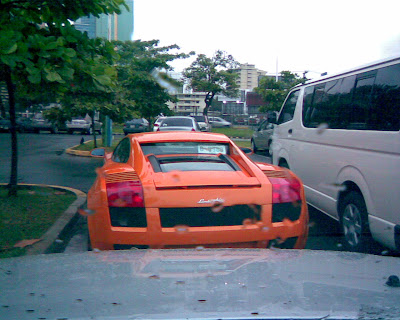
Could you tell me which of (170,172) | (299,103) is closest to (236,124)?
(299,103)

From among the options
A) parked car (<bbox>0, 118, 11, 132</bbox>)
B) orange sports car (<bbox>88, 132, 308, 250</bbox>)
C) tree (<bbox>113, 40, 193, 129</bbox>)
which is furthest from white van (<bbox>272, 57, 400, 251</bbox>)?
parked car (<bbox>0, 118, 11, 132</bbox>)

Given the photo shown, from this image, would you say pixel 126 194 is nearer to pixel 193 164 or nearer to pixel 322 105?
pixel 193 164

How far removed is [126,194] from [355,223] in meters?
2.87

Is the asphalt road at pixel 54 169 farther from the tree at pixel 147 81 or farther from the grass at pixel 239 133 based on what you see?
the grass at pixel 239 133

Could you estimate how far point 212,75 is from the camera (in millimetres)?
45406

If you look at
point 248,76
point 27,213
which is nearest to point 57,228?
point 27,213

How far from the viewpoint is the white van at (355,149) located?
4.57m

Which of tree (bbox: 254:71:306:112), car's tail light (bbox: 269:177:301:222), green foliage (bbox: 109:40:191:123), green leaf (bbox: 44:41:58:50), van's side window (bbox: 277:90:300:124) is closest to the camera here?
car's tail light (bbox: 269:177:301:222)

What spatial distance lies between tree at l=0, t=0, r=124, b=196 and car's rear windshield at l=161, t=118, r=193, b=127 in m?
12.4

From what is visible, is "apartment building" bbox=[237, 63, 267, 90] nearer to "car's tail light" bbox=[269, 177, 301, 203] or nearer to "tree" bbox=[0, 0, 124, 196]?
"tree" bbox=[0, 0, 124, 196]

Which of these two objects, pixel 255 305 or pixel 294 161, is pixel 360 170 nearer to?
pixel 294 161

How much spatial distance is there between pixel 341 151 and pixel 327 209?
0.94 metres

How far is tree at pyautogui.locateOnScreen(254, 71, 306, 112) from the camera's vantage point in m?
16.3

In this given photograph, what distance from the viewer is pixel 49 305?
7.19 ft
